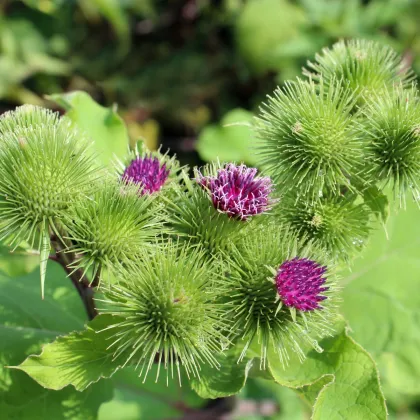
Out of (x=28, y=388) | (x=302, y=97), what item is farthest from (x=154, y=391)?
(x=302, y=97)

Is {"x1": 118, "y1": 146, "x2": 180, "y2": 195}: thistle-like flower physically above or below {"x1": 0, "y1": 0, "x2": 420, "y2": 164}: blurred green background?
below

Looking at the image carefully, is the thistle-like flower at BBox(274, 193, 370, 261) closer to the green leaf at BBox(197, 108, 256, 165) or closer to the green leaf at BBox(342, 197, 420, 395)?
the green leaf at BBox(342, 197, 420, 395)

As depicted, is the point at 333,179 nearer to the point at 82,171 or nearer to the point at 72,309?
the point at 82,171

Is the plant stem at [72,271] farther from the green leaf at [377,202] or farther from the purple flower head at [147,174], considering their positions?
the green leaf at [377,202]

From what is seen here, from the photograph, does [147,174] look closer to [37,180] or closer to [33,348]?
[37,180]

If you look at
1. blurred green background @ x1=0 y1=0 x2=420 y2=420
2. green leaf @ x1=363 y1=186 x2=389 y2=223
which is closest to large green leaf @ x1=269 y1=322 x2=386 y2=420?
green leaf @ x1=363 y1=186 x2=389 y2=223

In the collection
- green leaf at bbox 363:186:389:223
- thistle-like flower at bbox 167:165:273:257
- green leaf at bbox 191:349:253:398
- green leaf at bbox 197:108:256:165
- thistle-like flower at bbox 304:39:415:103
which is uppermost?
green leaf at bbox 197:108:256:165

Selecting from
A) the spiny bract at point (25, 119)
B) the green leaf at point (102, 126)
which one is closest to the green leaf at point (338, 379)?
the spiny bract at point (25, 119)
